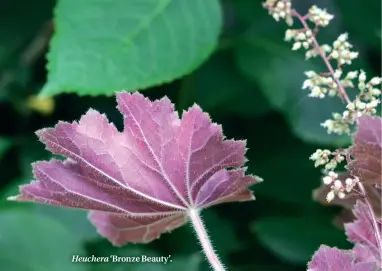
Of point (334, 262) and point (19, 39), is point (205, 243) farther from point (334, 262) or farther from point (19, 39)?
point (19, 39)

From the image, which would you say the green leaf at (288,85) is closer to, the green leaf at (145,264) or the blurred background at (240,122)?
the blurred background at (240,122)

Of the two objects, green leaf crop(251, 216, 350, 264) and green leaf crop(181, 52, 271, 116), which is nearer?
green leaf crop(251, 216, 350, 264)

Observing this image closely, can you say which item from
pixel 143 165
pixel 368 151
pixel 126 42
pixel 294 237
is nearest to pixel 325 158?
pixel 368 151

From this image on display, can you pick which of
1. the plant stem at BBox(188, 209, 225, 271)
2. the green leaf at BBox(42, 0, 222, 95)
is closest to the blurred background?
the green leaf at BBox(42, 0, 222, 95)

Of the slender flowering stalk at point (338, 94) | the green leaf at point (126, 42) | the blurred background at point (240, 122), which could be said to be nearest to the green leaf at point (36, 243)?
the blurred background at point (240, 122)

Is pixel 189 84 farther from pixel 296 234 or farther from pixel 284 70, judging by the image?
pixel 296 234

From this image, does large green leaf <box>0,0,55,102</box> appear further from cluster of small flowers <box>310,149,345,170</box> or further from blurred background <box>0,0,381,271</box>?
cluster of small flowers <box>310,149,345,170</box>
